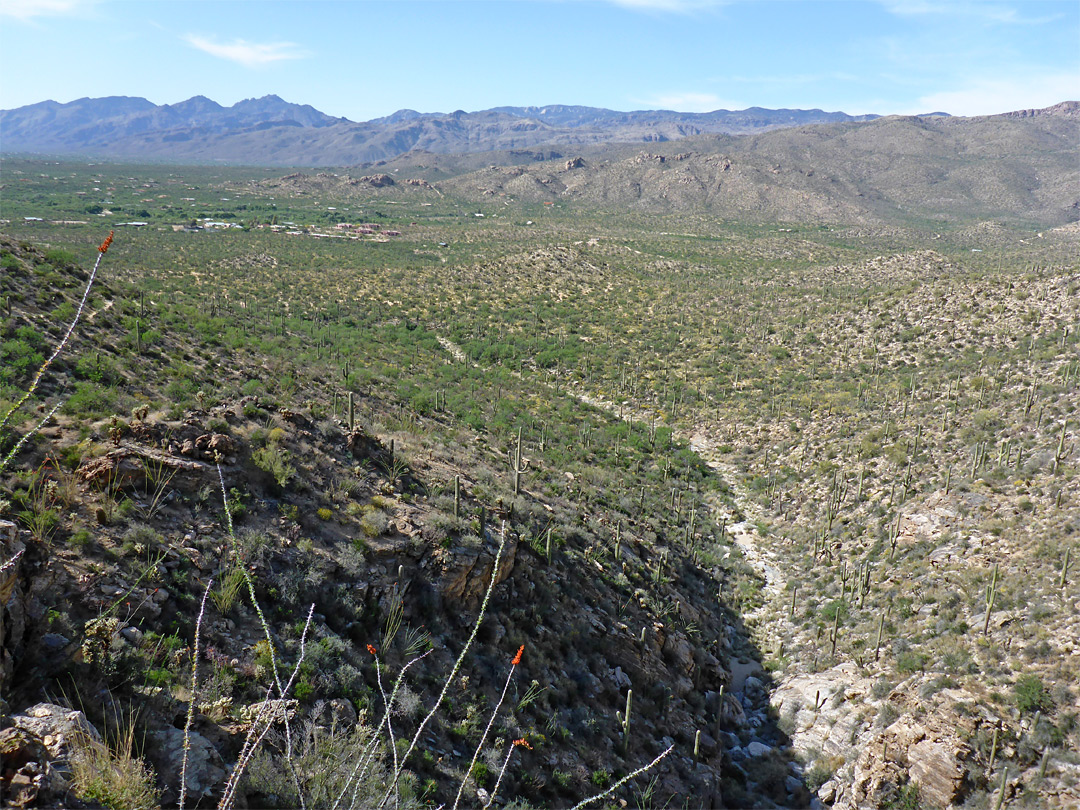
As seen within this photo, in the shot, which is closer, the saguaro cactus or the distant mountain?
the saguaro cactus

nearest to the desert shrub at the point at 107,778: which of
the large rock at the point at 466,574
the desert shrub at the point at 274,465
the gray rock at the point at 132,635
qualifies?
the gray rock at the point at 132,635

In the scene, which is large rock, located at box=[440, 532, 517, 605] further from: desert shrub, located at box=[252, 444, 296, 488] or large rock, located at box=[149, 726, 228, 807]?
large rock, located at box=[149, 726, 228, 807]

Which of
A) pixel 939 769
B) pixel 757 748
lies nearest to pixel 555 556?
pixel 757 748

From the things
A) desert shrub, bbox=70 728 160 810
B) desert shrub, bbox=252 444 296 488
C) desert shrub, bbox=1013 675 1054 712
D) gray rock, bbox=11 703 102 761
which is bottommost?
desert shrub, bbox=1013 675 1054 712

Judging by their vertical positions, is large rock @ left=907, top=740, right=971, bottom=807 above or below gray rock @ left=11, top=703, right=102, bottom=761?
below

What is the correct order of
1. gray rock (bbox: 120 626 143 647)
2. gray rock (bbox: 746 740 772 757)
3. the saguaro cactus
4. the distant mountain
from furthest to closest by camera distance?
the distant mountain < the saguaro cactus < gray rock (bbox: 746 740 772 757) < gray rock (bbox: 120 626 143 647)

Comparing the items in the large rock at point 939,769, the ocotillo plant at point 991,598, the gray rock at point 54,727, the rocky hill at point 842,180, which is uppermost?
the rocky hill at point 842,180

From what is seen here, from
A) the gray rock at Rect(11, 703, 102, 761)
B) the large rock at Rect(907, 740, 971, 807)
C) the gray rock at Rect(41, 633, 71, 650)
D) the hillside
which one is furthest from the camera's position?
the large rock at Rect(907, 740, 971, 807)

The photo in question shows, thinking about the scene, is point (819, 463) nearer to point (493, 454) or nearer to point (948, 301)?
point (493, 454)

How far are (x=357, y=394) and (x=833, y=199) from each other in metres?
123

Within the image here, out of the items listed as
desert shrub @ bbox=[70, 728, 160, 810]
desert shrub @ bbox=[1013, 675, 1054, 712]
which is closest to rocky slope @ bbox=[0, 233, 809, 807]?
desert shrub @ bbox=[70, 728, 160, 810]

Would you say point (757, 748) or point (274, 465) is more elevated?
point (274, 465)

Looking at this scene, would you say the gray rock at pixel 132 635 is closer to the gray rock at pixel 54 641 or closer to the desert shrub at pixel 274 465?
the gray rock at pixel 54 641

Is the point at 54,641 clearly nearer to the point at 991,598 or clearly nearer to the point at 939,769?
the point at 939,769
